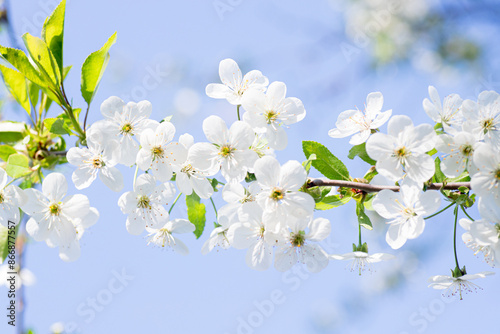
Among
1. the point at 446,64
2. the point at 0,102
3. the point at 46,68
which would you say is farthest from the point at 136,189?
the point at 446,64

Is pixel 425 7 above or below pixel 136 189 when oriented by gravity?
above

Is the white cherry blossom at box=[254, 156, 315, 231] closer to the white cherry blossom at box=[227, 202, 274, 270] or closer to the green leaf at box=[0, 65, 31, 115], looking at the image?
the white cherry blossom at box=[227, 202, 274, 270]

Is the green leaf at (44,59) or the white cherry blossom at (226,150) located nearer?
the white cherry blossom at (226,150)

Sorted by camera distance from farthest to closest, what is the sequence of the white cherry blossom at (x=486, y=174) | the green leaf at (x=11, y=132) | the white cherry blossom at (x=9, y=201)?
the green leaf at (x=11, y=132) → the white cherry blossom at (x=9, y=201) → the white cherry blossom at (x=486, y=174)

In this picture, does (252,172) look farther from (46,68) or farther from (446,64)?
(446,64)

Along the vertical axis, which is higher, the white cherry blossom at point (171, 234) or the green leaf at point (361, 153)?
the green leaf at point (361, 153)

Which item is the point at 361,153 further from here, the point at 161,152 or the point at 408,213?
the point at 161,152

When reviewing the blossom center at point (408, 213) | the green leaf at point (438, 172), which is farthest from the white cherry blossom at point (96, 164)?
the green leaf at point (438, 172)

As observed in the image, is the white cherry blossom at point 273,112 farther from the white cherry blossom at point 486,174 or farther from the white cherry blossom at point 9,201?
the white cherry blossom at point 9,201
